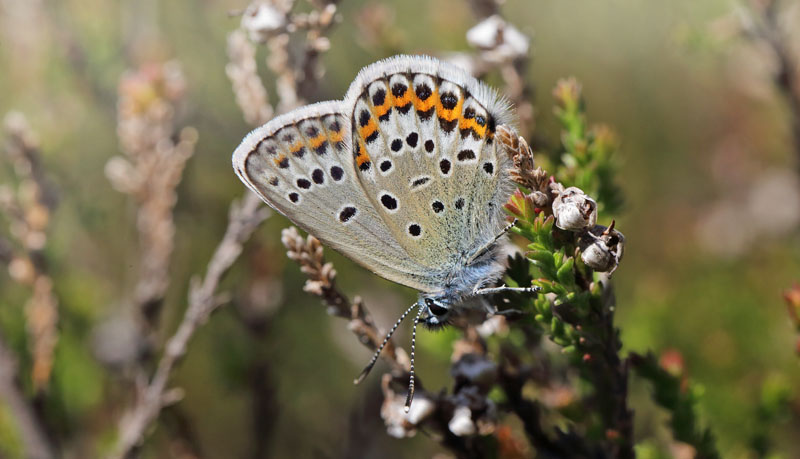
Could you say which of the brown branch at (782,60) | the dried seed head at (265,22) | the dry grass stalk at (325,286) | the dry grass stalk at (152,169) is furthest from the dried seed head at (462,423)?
the brown branch at (782,60)

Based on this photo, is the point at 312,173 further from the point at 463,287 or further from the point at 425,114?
the point at 463,287

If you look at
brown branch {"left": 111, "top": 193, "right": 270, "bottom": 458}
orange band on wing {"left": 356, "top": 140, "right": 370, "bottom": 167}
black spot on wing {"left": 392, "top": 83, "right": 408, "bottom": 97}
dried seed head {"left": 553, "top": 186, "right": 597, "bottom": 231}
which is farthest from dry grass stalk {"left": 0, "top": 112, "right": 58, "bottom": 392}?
dried seed head {"left": 553, "top": 186, "right": 597, "bottom": 231}

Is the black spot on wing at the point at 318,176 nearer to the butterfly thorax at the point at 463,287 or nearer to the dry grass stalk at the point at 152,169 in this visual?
the butterfly thorax at the point at 463,287

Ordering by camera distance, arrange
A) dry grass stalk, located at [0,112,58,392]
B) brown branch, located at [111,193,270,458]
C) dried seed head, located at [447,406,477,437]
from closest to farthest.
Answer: dried seed head, located at [447,406,477,437] < brown branch, located at [111,193,270,458] < dry grass stalk, located at [0,112,58,392]

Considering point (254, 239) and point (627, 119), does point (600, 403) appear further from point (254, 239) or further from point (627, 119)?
point (627, 119)

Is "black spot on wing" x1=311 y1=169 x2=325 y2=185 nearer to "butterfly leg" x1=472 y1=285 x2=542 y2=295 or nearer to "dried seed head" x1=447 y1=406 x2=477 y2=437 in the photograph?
"butterfly leg" x1=472 y1=285 x2=542 y2=295
